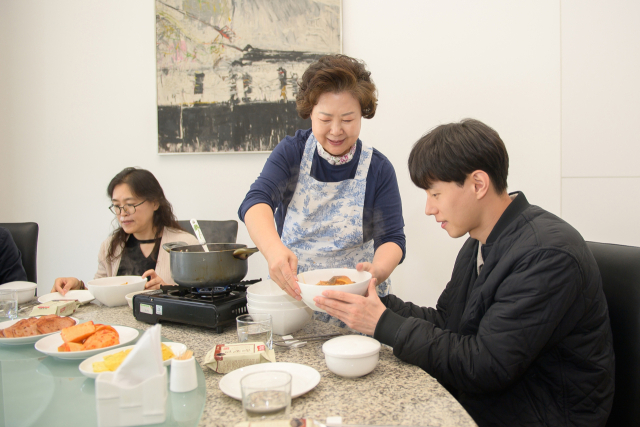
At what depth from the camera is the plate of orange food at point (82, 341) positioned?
1.01m

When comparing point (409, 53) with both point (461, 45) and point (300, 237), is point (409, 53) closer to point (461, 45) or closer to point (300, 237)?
point (461, 45)

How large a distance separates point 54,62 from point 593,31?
3.87 meters

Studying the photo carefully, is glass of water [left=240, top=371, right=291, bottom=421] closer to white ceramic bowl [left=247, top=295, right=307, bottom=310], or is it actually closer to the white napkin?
the white napkin

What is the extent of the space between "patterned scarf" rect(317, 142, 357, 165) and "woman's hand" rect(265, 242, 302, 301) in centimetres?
61

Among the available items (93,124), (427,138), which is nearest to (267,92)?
(93,124)

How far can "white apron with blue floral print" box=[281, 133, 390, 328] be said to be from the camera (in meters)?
1.86

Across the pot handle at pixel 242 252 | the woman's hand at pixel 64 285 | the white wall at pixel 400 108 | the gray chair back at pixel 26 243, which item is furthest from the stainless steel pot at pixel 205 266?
the white wall at pixel 400 108

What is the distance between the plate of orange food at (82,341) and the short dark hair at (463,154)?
96 cm

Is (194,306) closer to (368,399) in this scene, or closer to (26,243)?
(368,399)

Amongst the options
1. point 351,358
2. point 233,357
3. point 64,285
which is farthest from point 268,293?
point 64,285

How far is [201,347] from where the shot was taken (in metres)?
1.24

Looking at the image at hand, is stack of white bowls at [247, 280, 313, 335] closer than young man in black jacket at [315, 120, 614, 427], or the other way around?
young man in black jacket at [315, 120, 614, 427]

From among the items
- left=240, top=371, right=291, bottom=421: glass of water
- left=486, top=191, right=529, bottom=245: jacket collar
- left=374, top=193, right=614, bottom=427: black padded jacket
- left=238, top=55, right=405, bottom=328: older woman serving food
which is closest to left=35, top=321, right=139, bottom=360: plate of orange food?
left=240, top=371, right=291, bottom=421: glass of water

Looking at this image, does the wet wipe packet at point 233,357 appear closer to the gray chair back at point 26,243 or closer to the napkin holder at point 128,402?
the napkin holder at point 128,402
